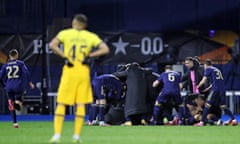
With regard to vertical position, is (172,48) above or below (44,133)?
above

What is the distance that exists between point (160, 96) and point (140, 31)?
7.16 meters

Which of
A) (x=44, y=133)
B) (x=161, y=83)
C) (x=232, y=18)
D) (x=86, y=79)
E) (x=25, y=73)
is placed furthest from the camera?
(x=232, y=18)

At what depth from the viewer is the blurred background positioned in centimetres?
3169

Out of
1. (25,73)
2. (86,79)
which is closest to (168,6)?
(25,73)

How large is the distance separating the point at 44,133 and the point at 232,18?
12.8 metres

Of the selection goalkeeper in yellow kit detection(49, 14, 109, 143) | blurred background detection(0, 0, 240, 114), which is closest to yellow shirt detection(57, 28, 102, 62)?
goalkeeper in yellow kit detection(49, 14, 109, 143)

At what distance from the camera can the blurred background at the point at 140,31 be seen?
31.7 m

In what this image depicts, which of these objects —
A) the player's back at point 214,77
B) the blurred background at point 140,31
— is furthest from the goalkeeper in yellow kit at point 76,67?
the blurred background at point 140,31

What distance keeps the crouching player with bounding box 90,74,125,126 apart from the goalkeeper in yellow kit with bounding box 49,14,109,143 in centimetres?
877

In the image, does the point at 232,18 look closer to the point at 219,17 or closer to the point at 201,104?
the point at 219,17

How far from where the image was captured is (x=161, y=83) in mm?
25359

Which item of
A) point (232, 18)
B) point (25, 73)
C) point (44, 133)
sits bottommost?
point (44, 133)

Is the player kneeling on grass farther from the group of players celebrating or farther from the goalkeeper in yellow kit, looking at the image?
the goalkeeper in yellow kit

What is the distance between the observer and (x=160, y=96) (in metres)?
25.2
